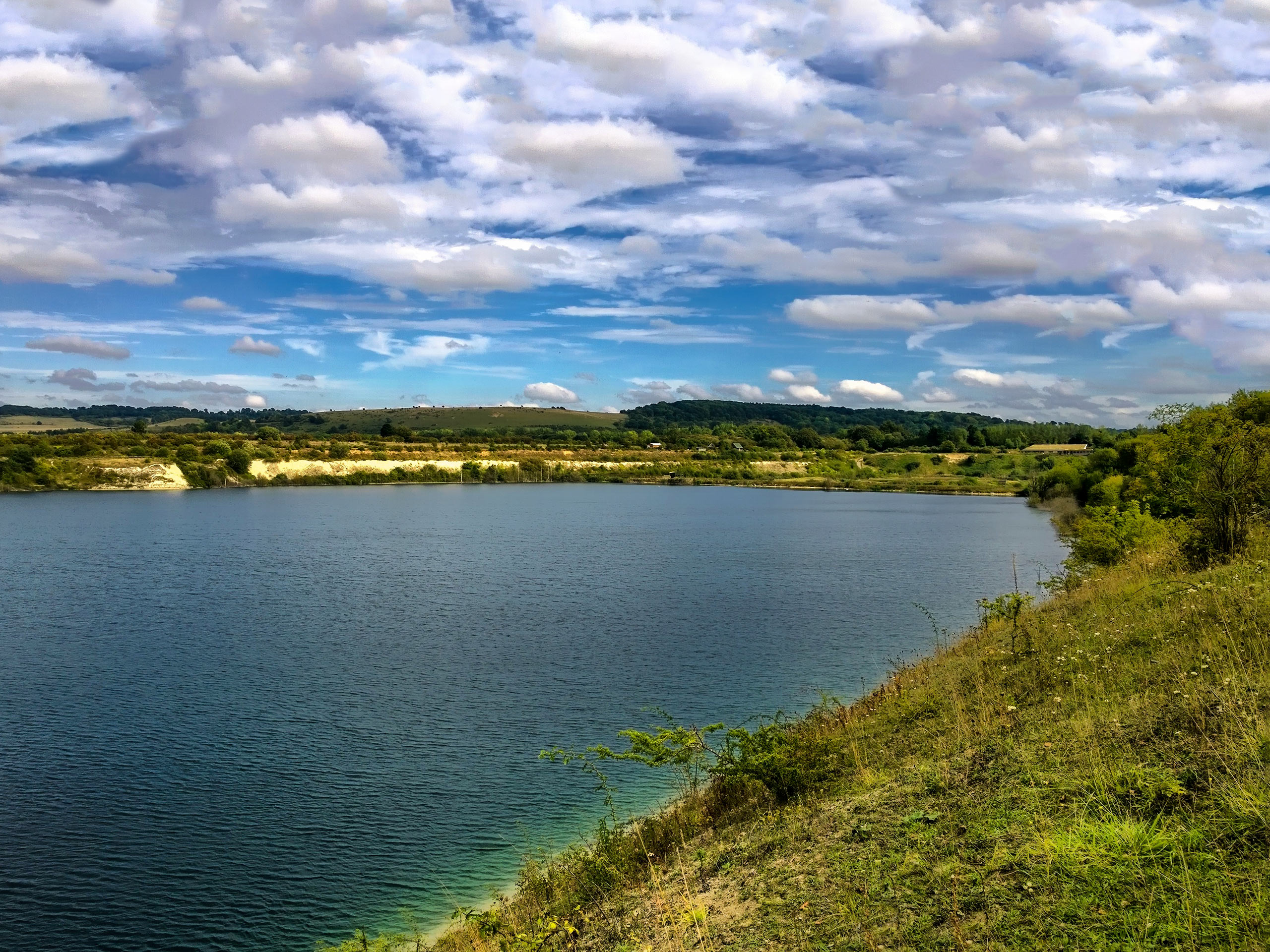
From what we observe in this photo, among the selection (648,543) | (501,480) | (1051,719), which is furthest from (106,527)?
(501,480)

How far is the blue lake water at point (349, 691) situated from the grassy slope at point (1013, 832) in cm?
313

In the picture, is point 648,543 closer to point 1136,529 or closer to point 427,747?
point 1136,529

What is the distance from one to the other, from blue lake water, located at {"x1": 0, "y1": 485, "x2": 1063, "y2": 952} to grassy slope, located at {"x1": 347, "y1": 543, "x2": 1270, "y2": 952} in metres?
3.13

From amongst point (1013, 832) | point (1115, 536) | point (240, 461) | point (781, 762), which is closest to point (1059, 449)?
point (240, 461)

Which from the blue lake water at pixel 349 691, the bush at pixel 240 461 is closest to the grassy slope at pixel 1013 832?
the blue lake water at pixel 349 691

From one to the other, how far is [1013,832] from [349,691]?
65.3ft

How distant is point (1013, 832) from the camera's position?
808cm

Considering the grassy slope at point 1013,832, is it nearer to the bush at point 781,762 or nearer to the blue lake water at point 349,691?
the bush at point 781,762

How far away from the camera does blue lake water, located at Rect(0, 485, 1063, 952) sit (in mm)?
13648

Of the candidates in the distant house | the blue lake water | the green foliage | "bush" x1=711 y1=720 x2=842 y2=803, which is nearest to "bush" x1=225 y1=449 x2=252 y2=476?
the blue lake water

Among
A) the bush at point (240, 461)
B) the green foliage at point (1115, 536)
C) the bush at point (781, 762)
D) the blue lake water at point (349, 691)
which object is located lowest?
the blue lake water at point (349, 691)

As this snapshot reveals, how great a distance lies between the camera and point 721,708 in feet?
72.0

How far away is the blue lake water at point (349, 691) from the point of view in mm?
13648

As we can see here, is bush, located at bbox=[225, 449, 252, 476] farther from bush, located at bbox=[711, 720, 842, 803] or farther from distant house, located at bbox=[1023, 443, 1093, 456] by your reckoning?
distant house, located at bbox=[1023, 443, 1093, 456]
